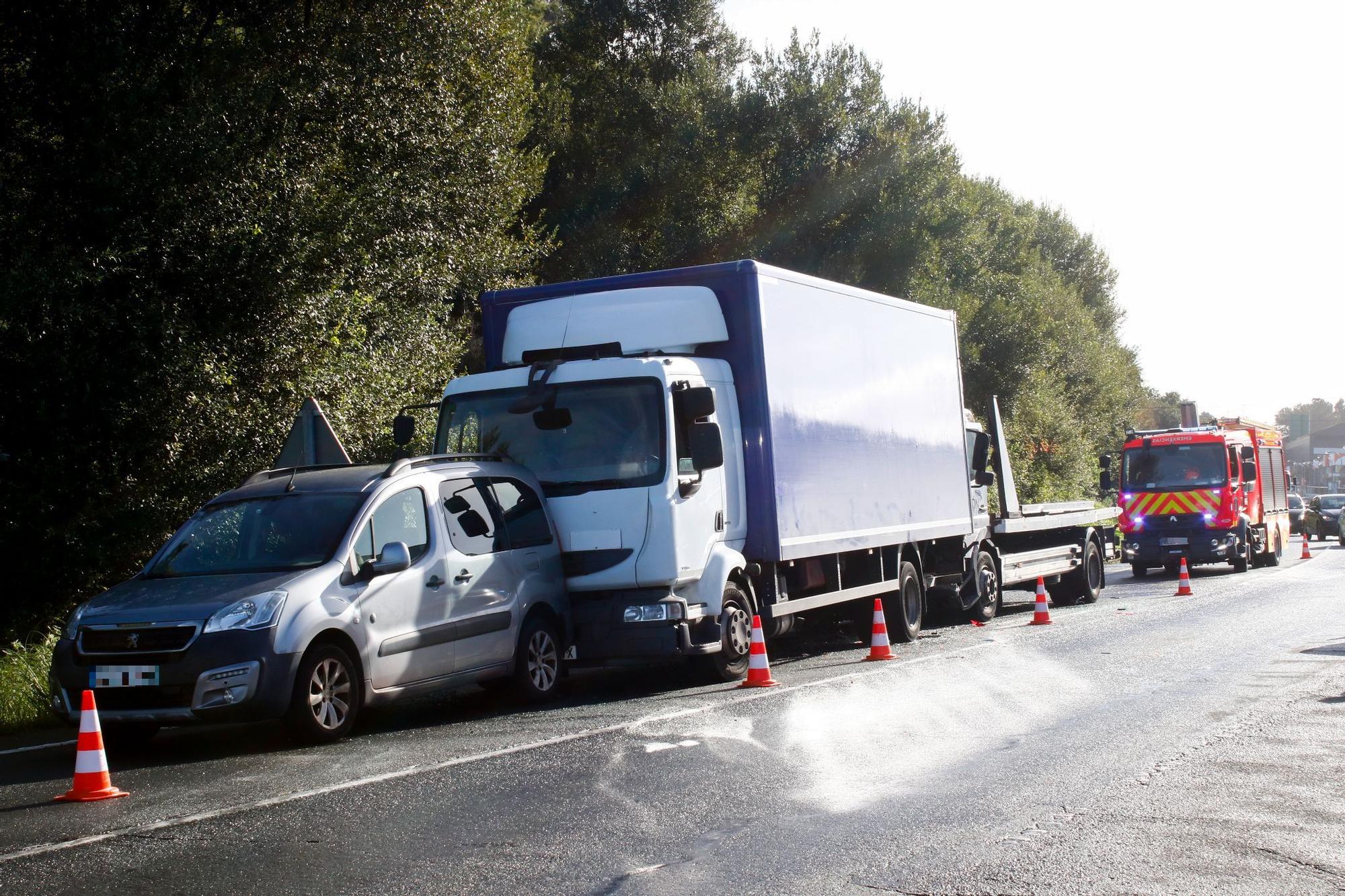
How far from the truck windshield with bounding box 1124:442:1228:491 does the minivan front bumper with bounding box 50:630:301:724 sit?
2281cm

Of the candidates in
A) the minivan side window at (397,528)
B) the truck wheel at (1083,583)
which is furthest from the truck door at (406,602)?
the truck wheel at (1083,583)

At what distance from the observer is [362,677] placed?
921 cm

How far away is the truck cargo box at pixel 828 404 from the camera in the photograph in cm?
1193

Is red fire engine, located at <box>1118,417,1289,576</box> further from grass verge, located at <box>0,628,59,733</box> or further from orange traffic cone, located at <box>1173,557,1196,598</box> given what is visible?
grass verge, located at <box>0,628,59,733</box>

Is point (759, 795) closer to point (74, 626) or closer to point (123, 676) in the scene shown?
point (123, 676)

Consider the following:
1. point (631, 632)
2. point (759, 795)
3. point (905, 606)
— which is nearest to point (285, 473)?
point (631, 632)

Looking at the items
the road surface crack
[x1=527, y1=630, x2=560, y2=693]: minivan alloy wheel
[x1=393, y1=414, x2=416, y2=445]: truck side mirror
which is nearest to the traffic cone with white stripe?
[x1=527, y1=630, x2=560, y2=693]: minivan alloy wheel

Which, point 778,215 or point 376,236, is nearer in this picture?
point 376,236

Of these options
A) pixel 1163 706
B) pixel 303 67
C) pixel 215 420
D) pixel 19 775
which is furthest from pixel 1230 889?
pixel 303 67

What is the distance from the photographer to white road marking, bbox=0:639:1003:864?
6.28 metres

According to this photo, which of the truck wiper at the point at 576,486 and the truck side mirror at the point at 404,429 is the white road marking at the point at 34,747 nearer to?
the truck side mirror at the point at 404,429

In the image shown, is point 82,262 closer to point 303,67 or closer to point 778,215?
point 303,67

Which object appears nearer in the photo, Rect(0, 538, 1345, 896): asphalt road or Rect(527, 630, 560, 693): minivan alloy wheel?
Rect(0, 538, 1345, 896): asphalt road

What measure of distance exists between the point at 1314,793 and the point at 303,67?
15435 mm
